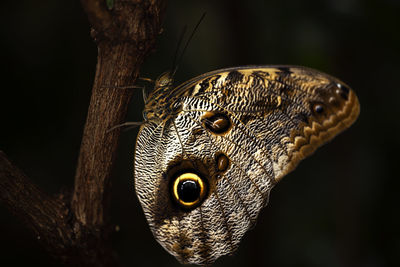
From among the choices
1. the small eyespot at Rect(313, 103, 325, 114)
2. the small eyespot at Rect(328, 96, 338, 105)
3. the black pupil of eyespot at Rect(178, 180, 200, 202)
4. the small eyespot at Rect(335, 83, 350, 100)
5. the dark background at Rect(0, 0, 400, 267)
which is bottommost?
the black pupil of eyespot at Rect(178, 180, 200, 202)

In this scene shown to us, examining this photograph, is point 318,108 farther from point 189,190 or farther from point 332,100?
point 189,190

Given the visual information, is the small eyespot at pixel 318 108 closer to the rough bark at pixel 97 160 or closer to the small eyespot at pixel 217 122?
the small eyespot at pixel 217 122

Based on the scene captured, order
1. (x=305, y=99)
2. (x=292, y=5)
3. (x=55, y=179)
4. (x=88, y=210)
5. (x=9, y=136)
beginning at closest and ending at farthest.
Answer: (x=88, y=210) → (x=305, y=99) → (x=9, y=136) → (x=55, y=179) → (x=292, y=5)

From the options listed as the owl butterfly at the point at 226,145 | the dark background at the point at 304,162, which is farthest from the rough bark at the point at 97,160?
the dark background at the point at 304,162

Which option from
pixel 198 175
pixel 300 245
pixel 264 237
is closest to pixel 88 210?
pixel 198 175

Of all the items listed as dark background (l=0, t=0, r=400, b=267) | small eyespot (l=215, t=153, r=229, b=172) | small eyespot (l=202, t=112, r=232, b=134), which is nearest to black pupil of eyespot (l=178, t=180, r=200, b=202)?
small eyespot (l=215, t=153, r=229, b=172)

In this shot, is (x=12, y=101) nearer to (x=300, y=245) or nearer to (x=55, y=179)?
(x=55, y=179)

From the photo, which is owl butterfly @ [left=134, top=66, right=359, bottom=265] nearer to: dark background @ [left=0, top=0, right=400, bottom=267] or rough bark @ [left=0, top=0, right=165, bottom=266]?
rough bark @ [left=0, top=0, right=165, bottom=266]
